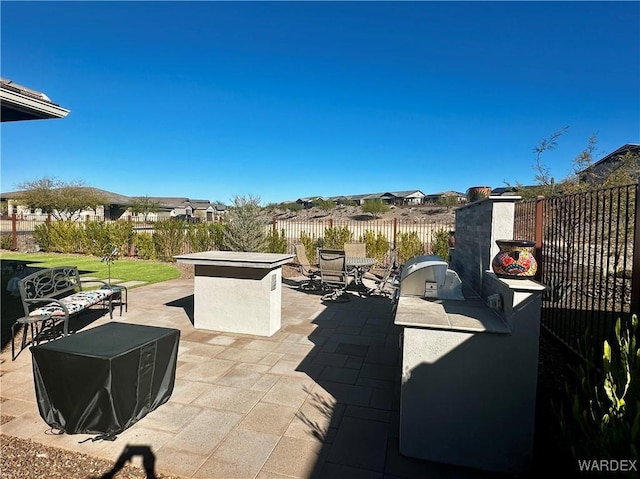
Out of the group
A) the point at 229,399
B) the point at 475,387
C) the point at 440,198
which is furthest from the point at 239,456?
the point at 440,198

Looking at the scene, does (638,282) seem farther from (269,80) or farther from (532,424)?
(269,80)

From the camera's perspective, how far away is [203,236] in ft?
41.5

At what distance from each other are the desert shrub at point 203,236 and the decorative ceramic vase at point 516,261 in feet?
36.7

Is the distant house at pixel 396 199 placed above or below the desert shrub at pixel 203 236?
above

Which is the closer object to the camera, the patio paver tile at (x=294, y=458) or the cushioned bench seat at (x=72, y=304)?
the patio paver tile at (x=294, y=458)

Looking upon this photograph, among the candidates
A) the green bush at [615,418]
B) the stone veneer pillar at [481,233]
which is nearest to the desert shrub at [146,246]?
the stone veneer pillar at [481,233]

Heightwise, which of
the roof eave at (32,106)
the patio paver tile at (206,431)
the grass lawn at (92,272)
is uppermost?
the roof eave at (32,106)

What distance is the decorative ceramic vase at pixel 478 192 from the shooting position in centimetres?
388

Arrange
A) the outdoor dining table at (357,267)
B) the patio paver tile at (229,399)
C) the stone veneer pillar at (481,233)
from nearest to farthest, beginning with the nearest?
1. the patio paver tile at (229,399)
2. the stone veneer pillar at (481,233)
3. the outdoor dining table at (357,267)

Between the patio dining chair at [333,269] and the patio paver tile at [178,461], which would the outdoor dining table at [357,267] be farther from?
the patio paver tile at [178,461]

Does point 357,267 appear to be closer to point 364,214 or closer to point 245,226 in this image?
point 245,226

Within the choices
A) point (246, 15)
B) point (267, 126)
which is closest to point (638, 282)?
point (246, 15)

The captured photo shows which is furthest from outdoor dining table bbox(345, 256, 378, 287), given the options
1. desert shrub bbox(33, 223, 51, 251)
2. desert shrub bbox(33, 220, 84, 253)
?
desert shrub bbox(33, 223, 51, 251)

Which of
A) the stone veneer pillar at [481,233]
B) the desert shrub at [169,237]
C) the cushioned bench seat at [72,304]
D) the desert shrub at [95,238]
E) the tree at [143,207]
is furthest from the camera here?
the tree at [143,207]
